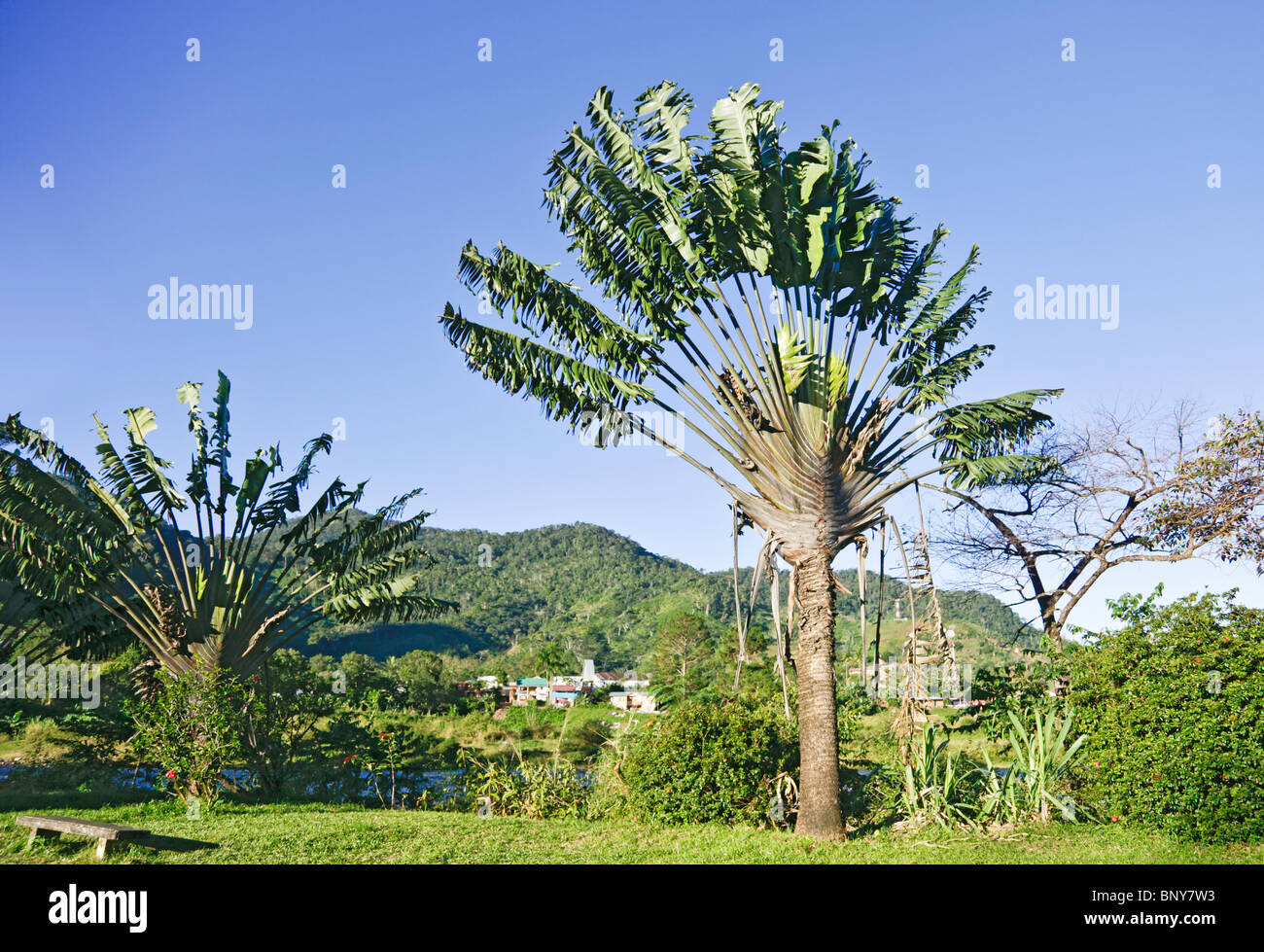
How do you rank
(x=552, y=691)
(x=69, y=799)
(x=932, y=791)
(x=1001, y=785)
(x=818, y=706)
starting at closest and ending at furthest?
(x=818, y=706), (x=932, y=791), (x=1001, y=785), (x=69, y=799), (x=552, y=691)

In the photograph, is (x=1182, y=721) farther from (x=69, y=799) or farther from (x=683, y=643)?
(x=683, y=643)

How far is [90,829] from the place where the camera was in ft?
23.8

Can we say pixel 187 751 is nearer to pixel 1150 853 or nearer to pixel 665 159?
pixel 665 159

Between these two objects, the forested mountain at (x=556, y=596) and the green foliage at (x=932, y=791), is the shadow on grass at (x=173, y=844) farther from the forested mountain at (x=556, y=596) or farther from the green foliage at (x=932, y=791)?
the forested mountain at (x=556, y=596)

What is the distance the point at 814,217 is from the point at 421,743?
33.7 ft

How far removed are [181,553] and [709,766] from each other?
9551mm

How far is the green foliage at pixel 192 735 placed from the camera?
10.9m

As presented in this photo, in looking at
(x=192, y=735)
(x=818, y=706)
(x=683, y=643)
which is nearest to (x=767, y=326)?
(x=818, y=706)

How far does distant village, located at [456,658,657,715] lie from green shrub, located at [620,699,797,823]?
95.9 ft

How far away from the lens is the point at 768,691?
11.9m

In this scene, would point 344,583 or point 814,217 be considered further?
point 344,583

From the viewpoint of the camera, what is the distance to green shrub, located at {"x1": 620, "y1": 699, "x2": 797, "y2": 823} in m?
9.45
